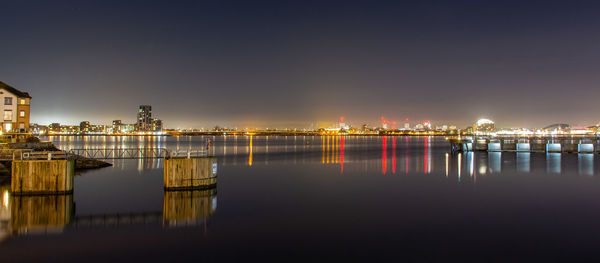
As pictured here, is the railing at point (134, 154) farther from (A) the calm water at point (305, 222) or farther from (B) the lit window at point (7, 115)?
(B) the lit window at point (7, 115)

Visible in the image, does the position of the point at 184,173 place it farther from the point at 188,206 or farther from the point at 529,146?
the point at 529,146

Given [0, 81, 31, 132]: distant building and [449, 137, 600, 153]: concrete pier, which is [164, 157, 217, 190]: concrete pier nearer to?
[0, 81, 31, 132]: distant building

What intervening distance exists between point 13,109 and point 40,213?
3230 cm

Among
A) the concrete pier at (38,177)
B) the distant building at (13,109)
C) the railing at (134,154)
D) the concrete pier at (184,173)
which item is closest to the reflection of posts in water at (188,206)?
the concrete pier at (184,173)

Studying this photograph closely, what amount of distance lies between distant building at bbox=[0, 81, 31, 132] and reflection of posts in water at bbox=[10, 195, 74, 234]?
94.8 ft

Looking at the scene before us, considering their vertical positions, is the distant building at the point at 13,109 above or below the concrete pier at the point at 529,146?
above

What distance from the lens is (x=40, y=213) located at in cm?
1669

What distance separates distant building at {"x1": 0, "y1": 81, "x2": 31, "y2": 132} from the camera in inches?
1626

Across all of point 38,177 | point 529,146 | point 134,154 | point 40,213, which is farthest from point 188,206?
point 529,146

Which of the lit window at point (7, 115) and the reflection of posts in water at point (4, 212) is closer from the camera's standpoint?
the reflection of posts in water at point (4, 212)

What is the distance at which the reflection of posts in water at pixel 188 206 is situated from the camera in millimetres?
16344

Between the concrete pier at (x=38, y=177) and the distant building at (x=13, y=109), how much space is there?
1112 inches

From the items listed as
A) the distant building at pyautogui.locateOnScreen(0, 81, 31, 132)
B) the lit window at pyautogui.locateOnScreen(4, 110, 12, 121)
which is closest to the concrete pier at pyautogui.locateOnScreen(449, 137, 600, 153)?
the distant building at pyautogui.locateOnScreen(0, 81, 31, 132)

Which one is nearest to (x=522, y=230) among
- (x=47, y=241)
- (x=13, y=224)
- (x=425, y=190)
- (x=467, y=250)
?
(x=467, y=250)
